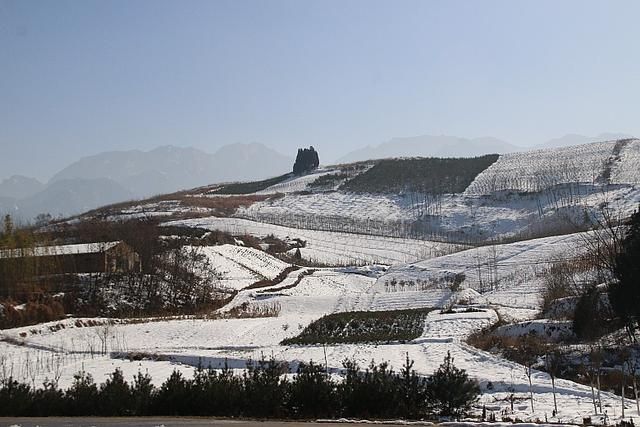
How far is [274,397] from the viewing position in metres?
11.3

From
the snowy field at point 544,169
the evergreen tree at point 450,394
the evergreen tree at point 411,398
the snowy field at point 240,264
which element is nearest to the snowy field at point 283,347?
the evergreen tree at point 450,394

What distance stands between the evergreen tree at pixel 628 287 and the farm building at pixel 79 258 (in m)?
30.5

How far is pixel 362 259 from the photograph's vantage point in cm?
6494

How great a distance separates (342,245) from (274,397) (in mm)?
61855

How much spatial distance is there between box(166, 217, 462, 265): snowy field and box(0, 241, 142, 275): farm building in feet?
75.7

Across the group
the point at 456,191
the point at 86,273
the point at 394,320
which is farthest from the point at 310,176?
the point at 394,320

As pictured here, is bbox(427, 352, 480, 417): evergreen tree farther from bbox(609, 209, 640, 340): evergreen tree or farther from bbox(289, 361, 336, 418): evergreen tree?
bbox(609, 209, 640, 340): evergreen tree

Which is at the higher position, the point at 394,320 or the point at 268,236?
the point at 268,236

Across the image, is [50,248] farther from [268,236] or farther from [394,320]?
[268,236]

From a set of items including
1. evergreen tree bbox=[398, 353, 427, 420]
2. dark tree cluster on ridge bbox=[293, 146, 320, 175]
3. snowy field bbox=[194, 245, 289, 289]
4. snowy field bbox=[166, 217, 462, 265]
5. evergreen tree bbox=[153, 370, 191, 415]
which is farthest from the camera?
dark tree cluster on ridge bbox=[293, 146, 320, 175]

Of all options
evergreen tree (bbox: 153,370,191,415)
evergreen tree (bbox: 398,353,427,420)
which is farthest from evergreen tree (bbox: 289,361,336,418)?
evergreen tree (bbox: 153,370,191,415)

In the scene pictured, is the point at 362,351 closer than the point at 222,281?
Yes

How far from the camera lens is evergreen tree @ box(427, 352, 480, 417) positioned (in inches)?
433

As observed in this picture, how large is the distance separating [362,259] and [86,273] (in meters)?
30.4
